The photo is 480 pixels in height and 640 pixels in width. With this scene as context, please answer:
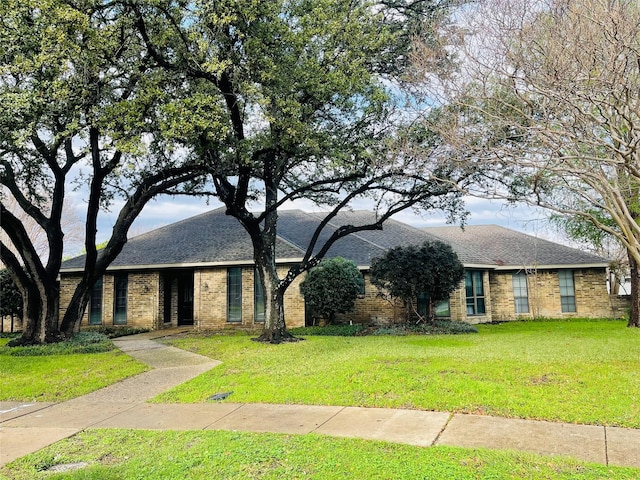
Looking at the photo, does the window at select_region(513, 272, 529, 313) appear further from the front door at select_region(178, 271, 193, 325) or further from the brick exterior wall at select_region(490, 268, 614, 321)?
the front door at select_region(178, 271, 193, 325)

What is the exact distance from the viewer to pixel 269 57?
36.4 ft

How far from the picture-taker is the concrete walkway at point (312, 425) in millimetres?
5070

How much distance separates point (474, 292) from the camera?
2156 centimetres

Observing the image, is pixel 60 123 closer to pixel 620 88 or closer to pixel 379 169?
pixel 379 169

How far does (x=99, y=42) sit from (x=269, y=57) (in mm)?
3565

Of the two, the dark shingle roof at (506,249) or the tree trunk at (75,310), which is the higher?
the dark shingle roof at (506,249)

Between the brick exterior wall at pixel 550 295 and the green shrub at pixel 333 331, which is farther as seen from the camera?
the brick exterior wall at pixel 550 295

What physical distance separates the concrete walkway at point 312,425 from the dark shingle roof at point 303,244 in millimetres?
11947

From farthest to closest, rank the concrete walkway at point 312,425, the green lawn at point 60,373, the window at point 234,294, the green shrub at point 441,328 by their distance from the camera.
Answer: the window at point 234,294, the green shrub at point 441,328, the green lawn at point 60,373, the concrete walkway at point 312,425

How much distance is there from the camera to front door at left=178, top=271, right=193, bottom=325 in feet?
72.1

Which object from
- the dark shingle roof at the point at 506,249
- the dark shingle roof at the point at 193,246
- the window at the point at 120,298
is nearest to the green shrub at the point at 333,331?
the dark shingle roof at the point at 193,246

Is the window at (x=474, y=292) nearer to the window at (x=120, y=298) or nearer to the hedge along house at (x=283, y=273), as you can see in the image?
the hedge along house at (x=283, y=273)

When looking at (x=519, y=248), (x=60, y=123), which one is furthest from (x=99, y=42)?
(x=519, y=248)

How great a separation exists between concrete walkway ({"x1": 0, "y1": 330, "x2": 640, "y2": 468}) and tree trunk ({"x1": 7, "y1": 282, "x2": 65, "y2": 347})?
7.06 meters
